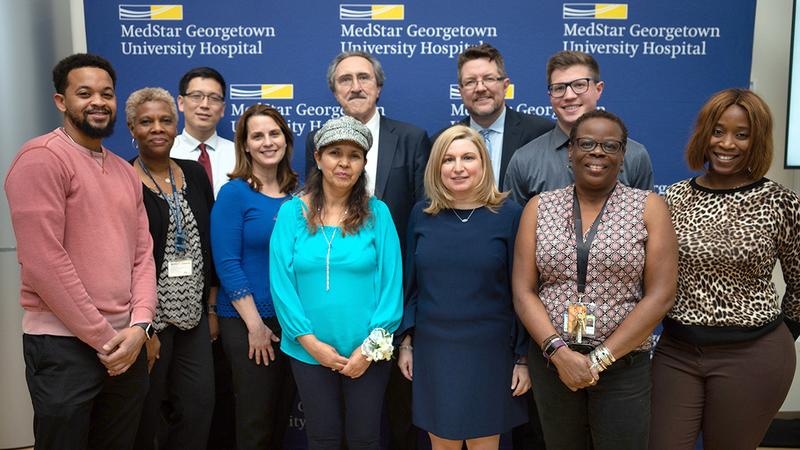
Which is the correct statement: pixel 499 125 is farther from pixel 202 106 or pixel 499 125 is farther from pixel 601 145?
pixel 202 106

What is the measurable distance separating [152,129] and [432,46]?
1.88 meters

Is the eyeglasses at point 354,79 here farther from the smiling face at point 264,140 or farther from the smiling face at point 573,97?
the smiling face at point 573,97

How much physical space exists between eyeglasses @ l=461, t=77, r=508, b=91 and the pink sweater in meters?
1.73

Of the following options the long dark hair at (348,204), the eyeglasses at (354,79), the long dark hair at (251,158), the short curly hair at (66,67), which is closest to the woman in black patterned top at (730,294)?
the long dark hair at (348,204)

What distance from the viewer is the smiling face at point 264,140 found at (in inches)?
106

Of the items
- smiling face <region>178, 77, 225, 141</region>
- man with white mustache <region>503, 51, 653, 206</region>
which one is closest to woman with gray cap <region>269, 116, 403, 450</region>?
man with white mustache <region>503, 51, 653, 206</region>

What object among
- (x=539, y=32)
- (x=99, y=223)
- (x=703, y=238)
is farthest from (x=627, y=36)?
(x=99, y=223)

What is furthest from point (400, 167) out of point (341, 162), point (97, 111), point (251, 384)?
point (97, 111)

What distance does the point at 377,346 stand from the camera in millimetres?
2238

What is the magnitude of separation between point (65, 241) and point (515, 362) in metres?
1.79

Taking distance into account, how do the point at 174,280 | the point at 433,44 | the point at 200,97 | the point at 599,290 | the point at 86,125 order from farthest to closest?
the point at 433,44 < the point at 200,97 < the point at 174,280 < the point at 86,125 < the point at 599,290

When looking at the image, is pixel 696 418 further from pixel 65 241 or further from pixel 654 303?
pixel 65 241

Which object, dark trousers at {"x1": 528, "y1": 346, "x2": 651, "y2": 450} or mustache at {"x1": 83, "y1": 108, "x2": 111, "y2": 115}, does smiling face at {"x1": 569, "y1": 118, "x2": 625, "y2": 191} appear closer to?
dark trousers at {"x1": 528, "y1": 346, "x2": 651, "y2": 450}

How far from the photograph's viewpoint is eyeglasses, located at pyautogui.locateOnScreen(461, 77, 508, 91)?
299 cm
